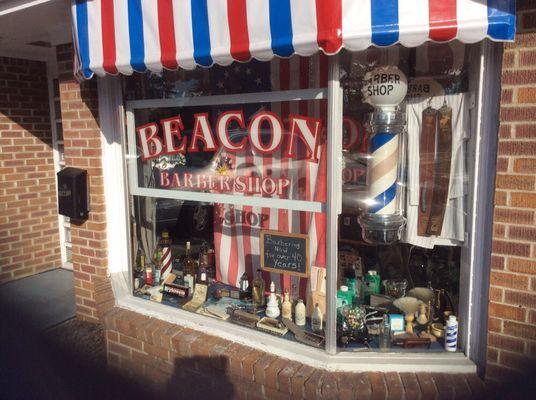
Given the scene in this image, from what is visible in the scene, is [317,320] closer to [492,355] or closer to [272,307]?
[272,307]

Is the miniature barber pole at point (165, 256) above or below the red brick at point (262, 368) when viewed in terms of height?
above

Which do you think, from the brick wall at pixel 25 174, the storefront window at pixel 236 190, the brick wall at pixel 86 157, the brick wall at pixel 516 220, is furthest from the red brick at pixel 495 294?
the brick wall at pixel 25 174

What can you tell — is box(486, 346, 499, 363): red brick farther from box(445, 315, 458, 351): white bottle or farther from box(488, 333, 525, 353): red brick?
box(445, 315, 458, 351): white bottle

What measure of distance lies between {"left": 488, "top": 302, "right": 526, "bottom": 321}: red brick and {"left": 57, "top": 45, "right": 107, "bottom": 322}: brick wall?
116 inches

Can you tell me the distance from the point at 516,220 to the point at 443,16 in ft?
3.60

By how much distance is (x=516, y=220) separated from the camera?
2.32m

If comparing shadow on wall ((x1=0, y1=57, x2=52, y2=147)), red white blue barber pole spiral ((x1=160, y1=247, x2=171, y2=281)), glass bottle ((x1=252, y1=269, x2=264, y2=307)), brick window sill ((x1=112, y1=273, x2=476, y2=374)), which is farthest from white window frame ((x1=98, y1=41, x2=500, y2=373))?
shadow on wall ((x1=0, y1=57, x2=52, y2=147))

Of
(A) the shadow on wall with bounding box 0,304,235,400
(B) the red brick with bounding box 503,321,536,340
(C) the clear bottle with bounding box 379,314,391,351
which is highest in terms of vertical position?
(B) the red brick with bounding box 503,321,536,340

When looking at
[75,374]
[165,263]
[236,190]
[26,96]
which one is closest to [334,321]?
[236,190]

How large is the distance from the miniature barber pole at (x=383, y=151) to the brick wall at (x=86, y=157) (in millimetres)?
2225

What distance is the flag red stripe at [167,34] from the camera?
2.63 meters

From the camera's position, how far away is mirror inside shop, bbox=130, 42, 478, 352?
276cm

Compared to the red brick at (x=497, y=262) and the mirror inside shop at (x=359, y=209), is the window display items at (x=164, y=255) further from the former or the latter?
the red brick at (x=497, y=262)

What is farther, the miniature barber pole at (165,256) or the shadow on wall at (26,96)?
the shadow on wall at (26,96)
